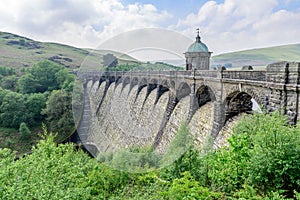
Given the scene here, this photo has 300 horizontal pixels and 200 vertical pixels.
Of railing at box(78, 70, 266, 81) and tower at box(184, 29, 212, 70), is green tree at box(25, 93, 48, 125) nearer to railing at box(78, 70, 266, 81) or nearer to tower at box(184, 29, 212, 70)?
railing at box(78, 70, 266, 81)

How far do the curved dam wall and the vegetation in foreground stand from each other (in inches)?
172

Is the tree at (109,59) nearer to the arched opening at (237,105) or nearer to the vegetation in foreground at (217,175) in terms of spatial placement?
the arched opening at (237,105)

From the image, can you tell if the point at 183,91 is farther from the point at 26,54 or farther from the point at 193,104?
the point at 26,54

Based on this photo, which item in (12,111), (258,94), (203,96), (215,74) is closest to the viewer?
(258,94)

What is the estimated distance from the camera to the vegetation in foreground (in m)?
5.68

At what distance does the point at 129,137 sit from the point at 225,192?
24072mm

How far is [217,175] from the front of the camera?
7.35 meters

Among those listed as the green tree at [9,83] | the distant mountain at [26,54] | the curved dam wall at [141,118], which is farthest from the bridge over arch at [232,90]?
the distant mountain at [26,54]

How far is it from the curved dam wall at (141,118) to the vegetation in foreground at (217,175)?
4.37 m

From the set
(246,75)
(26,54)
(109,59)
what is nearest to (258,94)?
(246,75)

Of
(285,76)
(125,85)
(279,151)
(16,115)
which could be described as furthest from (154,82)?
(16,115)

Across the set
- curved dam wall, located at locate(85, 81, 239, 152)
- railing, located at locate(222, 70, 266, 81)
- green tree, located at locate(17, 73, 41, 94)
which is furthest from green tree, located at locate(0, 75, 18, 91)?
railing, located at locate(222, 70, 266, 81)

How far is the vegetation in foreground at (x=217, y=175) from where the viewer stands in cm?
568

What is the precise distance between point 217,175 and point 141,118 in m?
24.1
